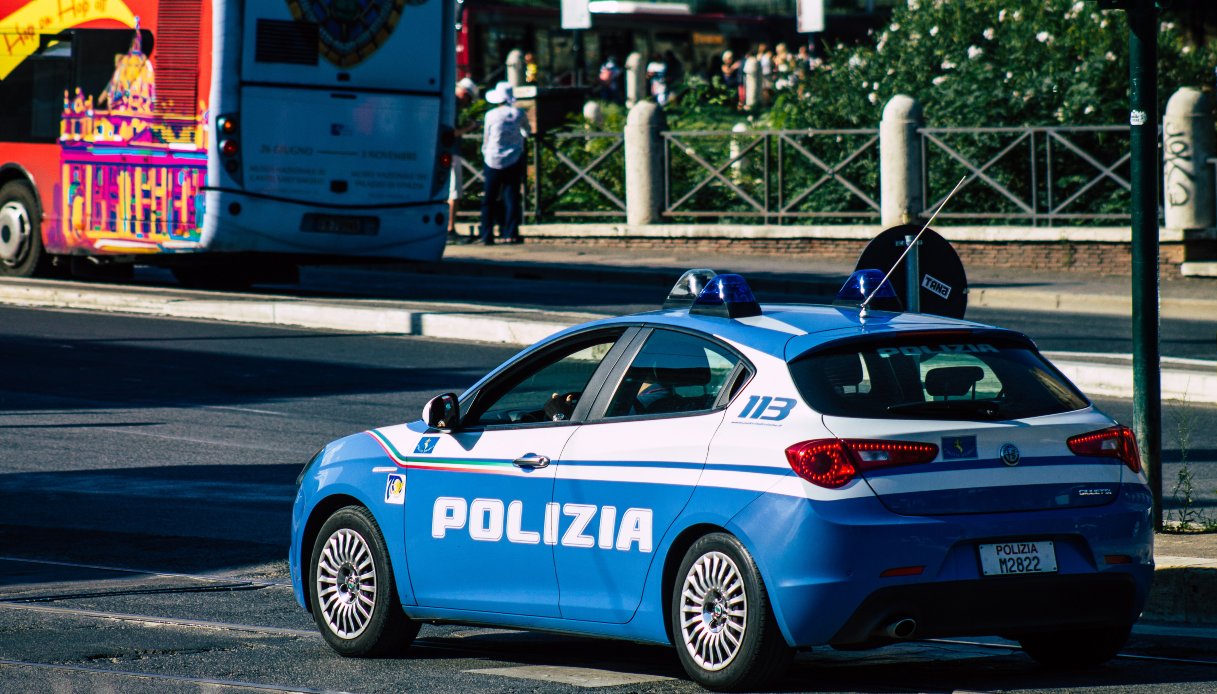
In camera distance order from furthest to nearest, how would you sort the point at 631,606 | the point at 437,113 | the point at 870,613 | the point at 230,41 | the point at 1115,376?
the point at 437,113 → the point at 230,41 → the point at 1115,376 → the point at 631,606 → the point at 870,613

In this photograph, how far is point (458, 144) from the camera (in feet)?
99.5

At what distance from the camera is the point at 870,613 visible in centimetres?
635

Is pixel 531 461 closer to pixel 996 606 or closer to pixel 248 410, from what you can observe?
pixel 996 606

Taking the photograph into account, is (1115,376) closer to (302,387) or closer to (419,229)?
(302,387)

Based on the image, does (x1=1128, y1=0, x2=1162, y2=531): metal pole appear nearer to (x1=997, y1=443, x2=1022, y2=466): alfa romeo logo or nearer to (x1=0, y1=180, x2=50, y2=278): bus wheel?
(x1=997, y1=443, x2=1022, y2=466): alfa romeo logo

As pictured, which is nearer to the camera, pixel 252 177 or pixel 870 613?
pixel 870 613

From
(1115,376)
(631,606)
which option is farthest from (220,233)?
(631,606)

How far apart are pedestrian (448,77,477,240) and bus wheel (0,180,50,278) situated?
702 cm

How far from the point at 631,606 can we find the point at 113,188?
15571 mm

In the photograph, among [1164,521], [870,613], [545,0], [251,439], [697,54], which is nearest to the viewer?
[870,613]

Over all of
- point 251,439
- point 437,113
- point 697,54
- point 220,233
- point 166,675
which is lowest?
point 166,675

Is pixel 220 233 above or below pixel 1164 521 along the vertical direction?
above

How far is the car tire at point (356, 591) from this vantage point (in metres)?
7.71

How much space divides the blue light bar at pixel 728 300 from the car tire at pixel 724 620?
2.95 feet
